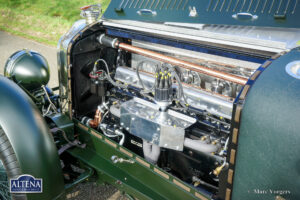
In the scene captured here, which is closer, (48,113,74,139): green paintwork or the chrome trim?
the chrome trim

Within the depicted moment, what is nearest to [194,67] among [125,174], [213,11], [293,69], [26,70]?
[213,11]

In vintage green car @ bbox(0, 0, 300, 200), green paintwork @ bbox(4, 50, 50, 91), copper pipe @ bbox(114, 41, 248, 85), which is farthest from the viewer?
green paintwork @ bbox(4, 50, 50, 91)

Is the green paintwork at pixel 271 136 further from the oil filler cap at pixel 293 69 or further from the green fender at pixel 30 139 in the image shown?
the green fender at pixel 30 139

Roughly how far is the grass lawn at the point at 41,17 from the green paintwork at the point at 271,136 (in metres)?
6.71

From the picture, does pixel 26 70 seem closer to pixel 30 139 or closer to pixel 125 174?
pixel 30 139

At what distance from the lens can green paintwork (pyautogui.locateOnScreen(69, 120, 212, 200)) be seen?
2301mm

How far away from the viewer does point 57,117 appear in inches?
120

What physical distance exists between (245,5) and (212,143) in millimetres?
995

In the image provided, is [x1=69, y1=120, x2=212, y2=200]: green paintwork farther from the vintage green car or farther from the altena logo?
the altena logo

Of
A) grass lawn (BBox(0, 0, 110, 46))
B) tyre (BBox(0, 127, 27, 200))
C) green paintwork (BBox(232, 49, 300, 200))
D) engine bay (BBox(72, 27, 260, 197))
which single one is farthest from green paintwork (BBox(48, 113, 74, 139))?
grass lawn (BBox(0, 0, 110, 46))

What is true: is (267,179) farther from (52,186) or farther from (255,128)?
(52,186)

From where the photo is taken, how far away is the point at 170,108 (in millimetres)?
2508

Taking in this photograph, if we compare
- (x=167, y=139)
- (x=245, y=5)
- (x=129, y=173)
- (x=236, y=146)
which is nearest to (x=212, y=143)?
(x=167, y=139)

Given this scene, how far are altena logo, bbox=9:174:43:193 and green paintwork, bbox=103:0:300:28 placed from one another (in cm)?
152
